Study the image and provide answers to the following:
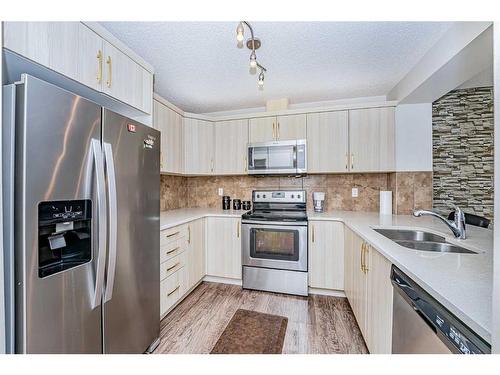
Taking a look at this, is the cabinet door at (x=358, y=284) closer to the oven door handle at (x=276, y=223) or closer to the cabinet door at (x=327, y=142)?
the oven door handle at (x=276, y=223)

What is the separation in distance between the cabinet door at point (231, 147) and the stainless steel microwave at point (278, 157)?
14 centimetres

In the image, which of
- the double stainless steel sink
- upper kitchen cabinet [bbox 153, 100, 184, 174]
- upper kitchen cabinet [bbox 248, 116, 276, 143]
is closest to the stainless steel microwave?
upper kitchen cabinet [bbox 248, 116, 276, 143]

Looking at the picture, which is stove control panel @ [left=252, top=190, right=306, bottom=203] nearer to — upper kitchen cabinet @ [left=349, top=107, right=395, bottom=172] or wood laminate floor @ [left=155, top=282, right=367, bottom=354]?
upper kitchen cabinet @ [left=349, top=107, right=395, bottom=172]

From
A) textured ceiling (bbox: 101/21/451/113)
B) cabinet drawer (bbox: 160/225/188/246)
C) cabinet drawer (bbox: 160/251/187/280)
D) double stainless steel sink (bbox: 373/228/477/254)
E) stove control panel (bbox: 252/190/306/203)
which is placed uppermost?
textured ceiling (bbox: 101/21/451/113)

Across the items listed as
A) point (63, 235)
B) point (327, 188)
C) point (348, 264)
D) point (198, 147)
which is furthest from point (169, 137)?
point (348, 264)

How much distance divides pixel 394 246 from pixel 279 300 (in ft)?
4.90

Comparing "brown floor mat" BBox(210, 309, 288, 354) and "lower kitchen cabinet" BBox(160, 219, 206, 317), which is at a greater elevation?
"lower kitchen cabinet" BBox(160, 219, 206, 317)

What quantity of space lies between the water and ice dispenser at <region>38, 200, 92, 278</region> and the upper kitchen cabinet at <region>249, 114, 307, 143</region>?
2185mm

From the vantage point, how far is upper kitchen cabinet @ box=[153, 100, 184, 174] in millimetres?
2389
